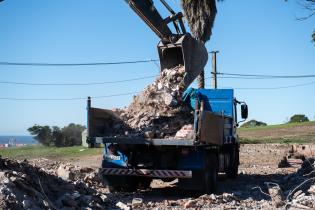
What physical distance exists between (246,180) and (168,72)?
431 centimetres

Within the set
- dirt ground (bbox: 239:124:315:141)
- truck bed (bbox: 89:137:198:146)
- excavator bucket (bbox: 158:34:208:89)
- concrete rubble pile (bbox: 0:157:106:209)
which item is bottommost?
concrete rubble pile (bbox: 0:157:106:209)

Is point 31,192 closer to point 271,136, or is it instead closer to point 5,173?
point 5,173

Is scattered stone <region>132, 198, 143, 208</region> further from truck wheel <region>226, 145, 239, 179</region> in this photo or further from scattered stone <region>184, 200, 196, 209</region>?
truck wheel <region>226, 145, 239, 179</region>

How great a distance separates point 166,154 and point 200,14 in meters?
12.7

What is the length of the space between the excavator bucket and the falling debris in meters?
8.90

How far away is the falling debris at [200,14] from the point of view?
76.7 ft

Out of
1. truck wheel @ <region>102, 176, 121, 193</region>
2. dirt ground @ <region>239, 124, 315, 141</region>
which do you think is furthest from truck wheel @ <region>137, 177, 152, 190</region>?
dirt ground @ <region>239, 124, 315, 141</region>

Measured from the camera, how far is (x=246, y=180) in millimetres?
16078

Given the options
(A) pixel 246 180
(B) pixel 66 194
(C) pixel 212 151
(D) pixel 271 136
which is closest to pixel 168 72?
(C) pixel 212 151

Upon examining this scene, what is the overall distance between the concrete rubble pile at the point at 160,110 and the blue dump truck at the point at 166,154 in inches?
13.8

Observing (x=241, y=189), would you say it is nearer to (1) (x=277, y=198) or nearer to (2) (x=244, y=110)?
(2) (x=244, y=110)

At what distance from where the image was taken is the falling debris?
2339 cm

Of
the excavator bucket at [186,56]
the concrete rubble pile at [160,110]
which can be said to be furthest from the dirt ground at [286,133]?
the concrete rubble pile at [160,110]

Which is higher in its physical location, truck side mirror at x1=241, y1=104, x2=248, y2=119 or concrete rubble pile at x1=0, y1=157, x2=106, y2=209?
truck side mirror at x1=241, y1=104, x2=248, y2=119
